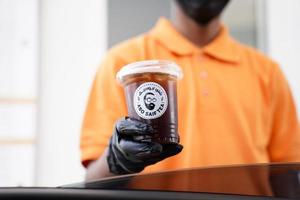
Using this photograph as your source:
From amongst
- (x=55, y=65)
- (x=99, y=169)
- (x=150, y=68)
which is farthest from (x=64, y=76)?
(x=150, y=68)

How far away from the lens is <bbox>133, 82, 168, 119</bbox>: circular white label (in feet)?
2.09

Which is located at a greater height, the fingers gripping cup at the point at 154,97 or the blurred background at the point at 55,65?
the blurred background at the point at 55,65

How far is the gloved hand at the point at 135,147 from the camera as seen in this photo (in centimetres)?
63

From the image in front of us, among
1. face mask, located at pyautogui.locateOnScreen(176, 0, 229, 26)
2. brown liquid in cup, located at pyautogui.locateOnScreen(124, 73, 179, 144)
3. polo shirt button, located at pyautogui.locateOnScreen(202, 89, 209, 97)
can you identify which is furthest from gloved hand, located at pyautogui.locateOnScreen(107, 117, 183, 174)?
face mask, located at pyautogui.locateOnScreen(176, 0, 229, 26)

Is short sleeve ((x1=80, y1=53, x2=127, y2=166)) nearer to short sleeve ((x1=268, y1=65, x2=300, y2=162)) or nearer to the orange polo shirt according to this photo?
the orange polo shirt

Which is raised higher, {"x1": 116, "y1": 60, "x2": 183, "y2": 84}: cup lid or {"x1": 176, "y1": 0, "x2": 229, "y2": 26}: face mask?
{"x1": 176, "y1": 0, "x2": 229, "y2": 26}: face mask

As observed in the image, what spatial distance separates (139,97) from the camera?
640 millimetres

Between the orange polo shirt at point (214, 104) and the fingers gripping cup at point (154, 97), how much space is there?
40cm

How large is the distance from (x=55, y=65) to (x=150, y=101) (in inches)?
65.4

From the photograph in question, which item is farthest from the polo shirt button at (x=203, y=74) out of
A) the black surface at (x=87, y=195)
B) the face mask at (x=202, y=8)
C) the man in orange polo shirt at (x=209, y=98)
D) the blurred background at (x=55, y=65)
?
the blurred background at (x=55, y=65)

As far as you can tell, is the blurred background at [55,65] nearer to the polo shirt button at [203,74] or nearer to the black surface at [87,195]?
the polo shirt button at [203,74]

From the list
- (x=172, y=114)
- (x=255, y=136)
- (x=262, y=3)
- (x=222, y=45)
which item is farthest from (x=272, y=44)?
(x=172, y=114)

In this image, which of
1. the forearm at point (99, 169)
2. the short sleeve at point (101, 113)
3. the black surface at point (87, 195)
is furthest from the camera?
the short sleeve at point (101, 113)

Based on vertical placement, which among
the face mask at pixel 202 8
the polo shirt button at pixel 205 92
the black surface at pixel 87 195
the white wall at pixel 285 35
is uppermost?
the white wall at pixel 285 35
